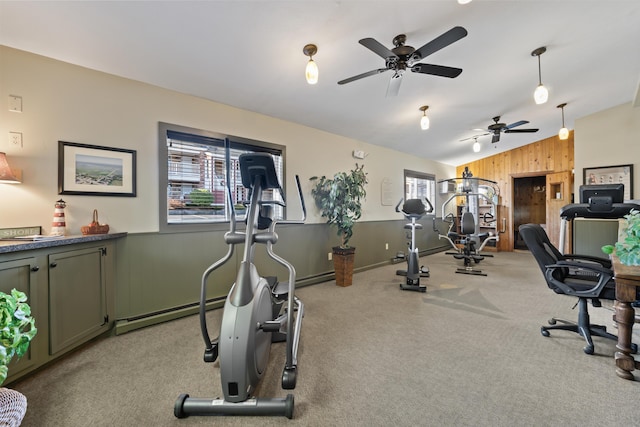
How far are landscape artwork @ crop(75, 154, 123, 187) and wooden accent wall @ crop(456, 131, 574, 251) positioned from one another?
23.6 ft

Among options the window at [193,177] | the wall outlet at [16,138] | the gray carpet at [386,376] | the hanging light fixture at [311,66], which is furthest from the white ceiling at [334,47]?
the gray carpet at [386,376]

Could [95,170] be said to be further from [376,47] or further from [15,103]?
[376,47]

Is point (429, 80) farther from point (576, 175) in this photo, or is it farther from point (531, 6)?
point (576, 175)

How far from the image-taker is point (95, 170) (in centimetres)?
239

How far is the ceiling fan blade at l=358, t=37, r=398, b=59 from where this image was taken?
1950 mm

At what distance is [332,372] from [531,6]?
136 inches

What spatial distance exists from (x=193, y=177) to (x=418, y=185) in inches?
216

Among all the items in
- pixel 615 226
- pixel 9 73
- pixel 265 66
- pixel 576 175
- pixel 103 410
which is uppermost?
pixel 265 66

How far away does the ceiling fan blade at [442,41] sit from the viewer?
1850 mm

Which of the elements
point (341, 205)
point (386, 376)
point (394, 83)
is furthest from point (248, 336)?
point (341, 205)

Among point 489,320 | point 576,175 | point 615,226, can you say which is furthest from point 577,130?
point 489,320

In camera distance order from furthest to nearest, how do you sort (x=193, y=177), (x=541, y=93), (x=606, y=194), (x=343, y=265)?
(x=343, y=265), (x=193, y=177), (x=541, y=93), (x=606, y=194)

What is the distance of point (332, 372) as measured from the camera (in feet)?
6.03

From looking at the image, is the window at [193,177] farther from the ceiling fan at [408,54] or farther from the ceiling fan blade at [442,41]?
the ceiling fan blade at [442,41]
